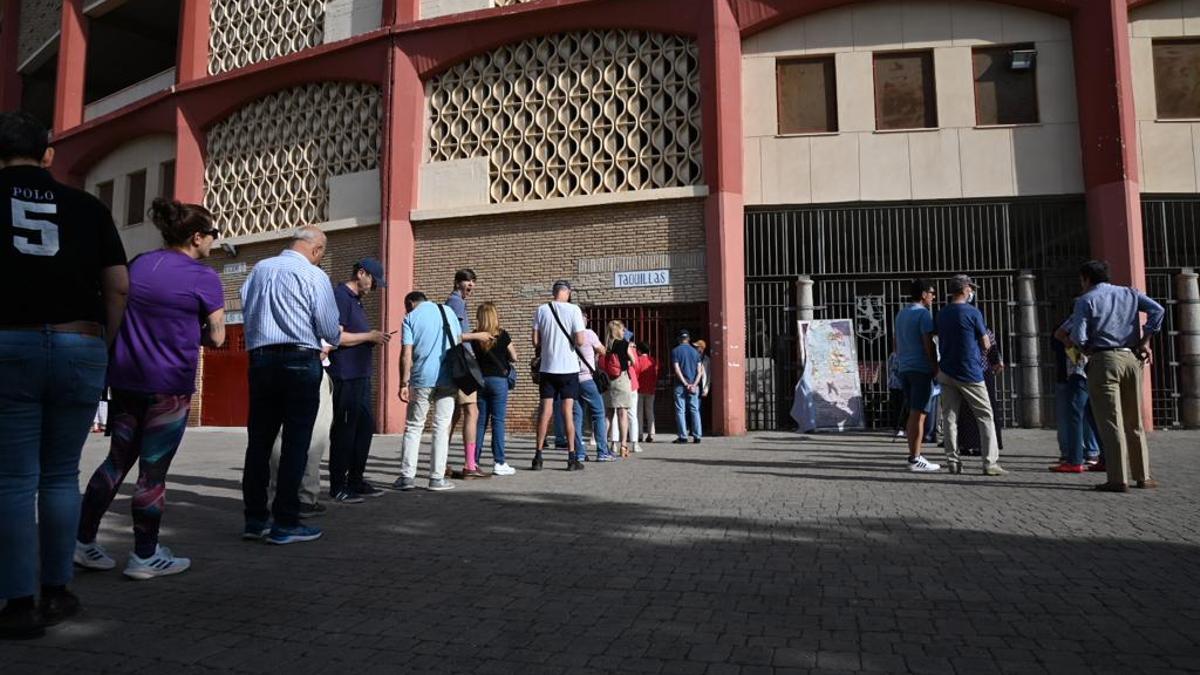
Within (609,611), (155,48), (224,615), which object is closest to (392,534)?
(224,615)

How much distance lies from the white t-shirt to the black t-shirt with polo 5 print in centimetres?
495

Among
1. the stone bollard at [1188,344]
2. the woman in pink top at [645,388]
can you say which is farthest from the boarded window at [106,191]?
the stone bollard at [1188,344]

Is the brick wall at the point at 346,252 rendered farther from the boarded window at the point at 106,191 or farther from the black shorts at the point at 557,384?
the black shorts at the point at 557,384

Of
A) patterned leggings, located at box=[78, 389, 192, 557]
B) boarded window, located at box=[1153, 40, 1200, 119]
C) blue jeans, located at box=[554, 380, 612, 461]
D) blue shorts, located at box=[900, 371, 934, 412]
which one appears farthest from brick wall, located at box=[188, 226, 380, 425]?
boarded window, located at box=[1153, 40, 1200, 119]

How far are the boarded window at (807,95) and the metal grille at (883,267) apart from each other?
1.65m

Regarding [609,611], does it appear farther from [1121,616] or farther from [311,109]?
[311,109]

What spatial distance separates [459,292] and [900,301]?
9716 millimetres

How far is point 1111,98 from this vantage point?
1355cm

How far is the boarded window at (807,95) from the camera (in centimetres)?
1492

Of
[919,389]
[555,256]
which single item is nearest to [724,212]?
[555,256]

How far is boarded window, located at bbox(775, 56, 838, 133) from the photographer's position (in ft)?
49.0

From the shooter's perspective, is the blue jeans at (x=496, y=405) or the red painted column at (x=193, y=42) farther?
the red painted column at (x=193, y=42)

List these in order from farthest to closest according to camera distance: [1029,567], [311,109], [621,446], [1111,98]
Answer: [311,109] < [1111,98] < [621,446] < [1029,567]

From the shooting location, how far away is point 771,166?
14852mm
